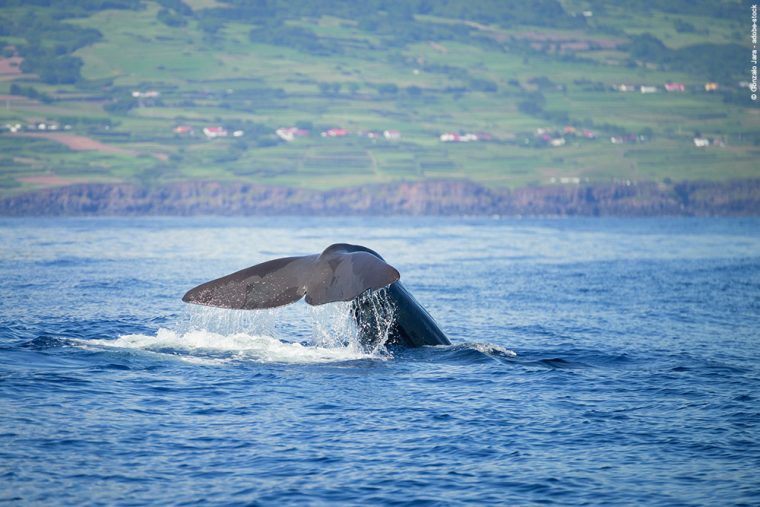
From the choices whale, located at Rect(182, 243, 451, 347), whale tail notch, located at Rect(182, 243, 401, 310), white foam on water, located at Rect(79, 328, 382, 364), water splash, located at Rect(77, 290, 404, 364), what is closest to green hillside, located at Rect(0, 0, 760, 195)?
water splash, located at Rect(77, 290, 404, 364)

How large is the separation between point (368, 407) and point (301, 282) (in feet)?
7.50

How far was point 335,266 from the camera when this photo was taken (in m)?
15.0

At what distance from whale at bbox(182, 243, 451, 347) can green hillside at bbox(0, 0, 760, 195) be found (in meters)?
98.0

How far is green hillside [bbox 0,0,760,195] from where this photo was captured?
429 ft

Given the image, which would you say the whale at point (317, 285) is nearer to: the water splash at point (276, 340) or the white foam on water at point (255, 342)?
the water splash at point (276, 340)

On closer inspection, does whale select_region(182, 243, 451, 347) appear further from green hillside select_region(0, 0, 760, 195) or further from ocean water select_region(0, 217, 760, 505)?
green hillside select_region(0, 0, 760, 195)

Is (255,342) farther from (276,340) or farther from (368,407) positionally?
(368,407)

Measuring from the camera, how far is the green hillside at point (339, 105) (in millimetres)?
130625

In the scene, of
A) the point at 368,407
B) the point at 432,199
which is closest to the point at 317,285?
the point at 368,407

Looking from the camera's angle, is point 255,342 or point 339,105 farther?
point 339,105

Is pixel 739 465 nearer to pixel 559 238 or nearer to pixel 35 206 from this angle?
pixel 559 238

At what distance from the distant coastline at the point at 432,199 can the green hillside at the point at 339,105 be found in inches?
87.8

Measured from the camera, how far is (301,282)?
599 inches

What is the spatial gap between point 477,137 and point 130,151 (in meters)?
51.5
